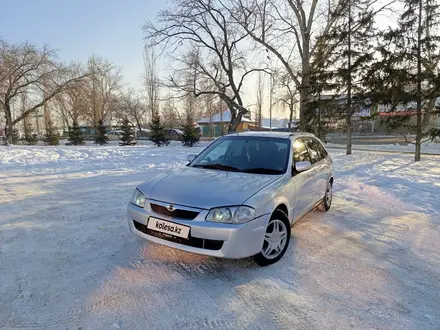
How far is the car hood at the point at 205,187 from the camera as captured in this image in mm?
2938

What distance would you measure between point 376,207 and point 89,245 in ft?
16.2

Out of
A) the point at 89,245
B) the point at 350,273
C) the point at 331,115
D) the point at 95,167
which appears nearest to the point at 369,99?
the point at 331,115

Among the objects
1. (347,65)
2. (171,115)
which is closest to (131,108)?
(171,115)

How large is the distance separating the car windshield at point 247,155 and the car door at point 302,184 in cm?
20

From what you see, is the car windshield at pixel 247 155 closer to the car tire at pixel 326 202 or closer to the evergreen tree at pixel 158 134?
the car tire at pixel 326 202

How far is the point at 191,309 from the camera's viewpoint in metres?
2.48

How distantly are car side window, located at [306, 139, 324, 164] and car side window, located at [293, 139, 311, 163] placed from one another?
19cm

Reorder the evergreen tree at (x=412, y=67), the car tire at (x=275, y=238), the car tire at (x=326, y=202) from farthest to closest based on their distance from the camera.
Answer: the evergreen tree at (x=412, y=67) → the car tire at (x=326, y=202) → the car tire at (x=275, y=238)

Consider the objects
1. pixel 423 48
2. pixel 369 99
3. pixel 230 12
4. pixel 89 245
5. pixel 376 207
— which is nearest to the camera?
pixel 89 245

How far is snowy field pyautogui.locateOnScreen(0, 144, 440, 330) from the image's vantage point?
2381 millimetres

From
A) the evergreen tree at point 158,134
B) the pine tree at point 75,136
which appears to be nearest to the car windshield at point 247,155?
the evergreen tree at point 158,134

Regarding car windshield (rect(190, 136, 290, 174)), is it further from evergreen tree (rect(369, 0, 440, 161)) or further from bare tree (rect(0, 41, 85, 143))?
bare tree (rect(0, 41, 85, 143))

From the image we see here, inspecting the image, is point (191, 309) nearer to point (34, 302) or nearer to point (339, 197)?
point (34, 302)

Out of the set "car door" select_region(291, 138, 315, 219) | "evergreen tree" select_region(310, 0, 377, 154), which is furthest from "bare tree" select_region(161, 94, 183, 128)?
"car door" select_region(291, 138, 315, 219)
